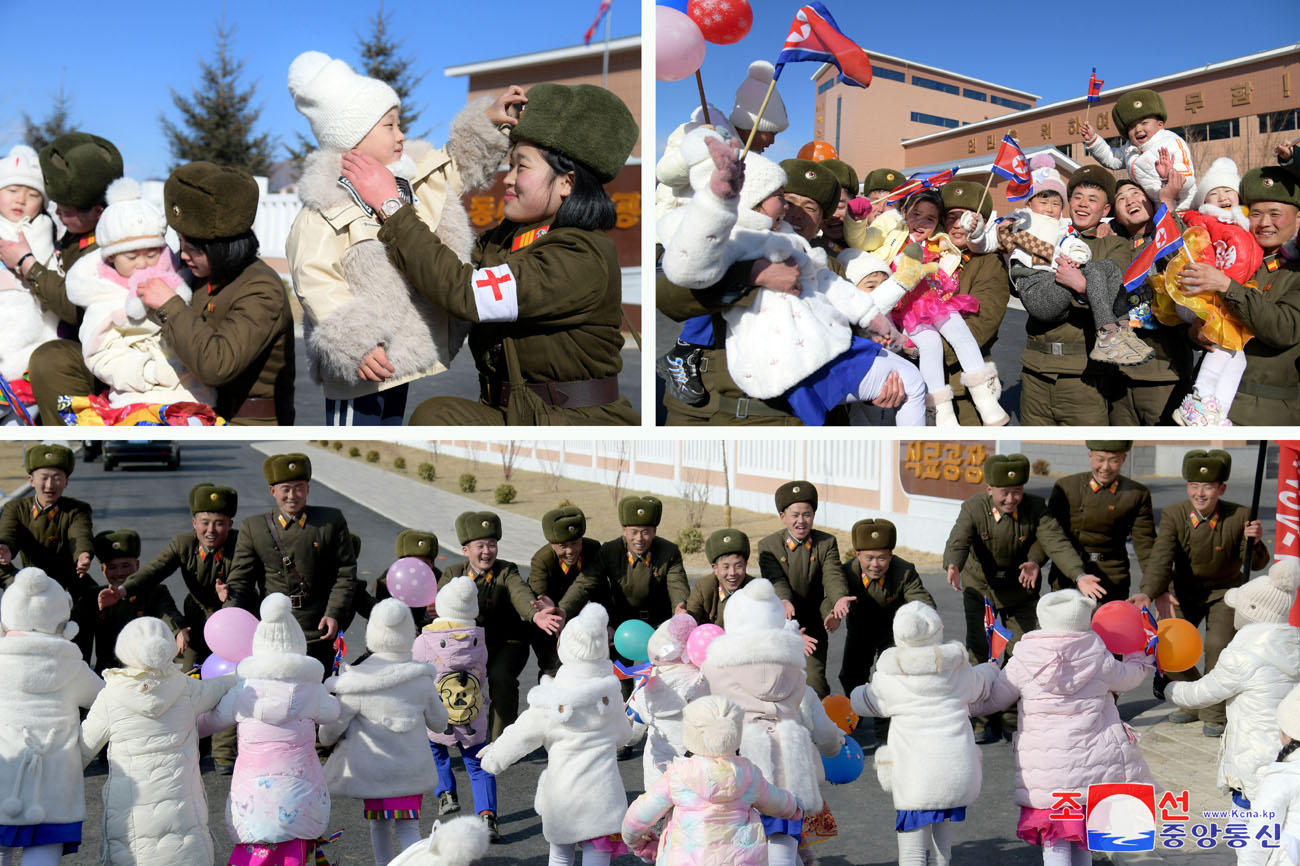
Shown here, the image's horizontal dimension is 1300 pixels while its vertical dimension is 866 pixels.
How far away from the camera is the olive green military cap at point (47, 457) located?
16.9ft

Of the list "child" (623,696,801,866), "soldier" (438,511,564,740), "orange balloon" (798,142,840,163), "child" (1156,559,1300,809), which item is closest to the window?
"orange balloon" (798,142,840,163)

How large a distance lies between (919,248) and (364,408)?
94.1 inches

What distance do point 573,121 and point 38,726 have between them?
8.73 ft

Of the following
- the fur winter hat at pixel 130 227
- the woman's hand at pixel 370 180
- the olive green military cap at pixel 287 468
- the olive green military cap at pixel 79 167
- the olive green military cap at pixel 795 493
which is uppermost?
the olive green military cap at pixel 79 167

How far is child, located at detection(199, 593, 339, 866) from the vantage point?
3.76 meters

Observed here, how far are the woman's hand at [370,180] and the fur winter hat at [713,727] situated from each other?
1.97m

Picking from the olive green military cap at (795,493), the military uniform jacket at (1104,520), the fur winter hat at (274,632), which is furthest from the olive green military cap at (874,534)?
the fur winter hat at (274,632)

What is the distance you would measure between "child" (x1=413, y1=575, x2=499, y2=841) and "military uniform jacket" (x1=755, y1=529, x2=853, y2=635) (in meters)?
1.45

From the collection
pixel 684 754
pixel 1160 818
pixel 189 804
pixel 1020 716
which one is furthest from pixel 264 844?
pixel 1160 818

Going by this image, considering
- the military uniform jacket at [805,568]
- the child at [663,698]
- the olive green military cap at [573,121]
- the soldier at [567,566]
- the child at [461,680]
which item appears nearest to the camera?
the olive green military cap at [573,121]

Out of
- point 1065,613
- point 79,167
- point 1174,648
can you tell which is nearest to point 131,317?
point 79,167

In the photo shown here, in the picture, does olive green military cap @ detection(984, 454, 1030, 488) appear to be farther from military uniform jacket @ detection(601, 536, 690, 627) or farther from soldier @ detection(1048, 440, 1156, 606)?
military uniform jacket @ detection(601, 536, 690, 627)

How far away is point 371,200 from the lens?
395cm

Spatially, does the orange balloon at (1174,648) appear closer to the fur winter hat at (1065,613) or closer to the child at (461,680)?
the fur winter hat at (1065,613)
